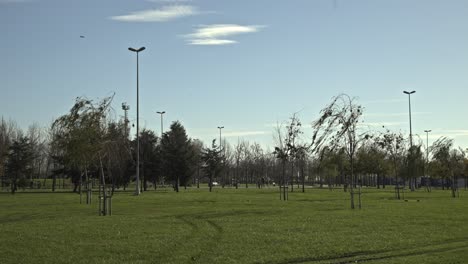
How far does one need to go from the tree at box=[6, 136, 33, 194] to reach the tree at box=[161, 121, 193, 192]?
18396 millimetres

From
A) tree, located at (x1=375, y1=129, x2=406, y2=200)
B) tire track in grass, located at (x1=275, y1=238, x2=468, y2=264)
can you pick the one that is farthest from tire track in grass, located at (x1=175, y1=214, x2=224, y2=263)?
tree, located at (x1=375, y1=129, x2=406, y2=200)

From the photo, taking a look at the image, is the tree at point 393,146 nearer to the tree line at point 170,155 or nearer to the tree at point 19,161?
the tree line at point 170,155

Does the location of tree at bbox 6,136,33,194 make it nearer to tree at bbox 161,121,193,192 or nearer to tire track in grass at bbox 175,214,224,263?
tree at bbox 161,121,193,192

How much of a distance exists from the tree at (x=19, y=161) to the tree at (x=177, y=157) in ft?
60.4

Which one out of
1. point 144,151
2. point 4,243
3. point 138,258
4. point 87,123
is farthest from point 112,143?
point 144,151

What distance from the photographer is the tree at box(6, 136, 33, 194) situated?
70.4 meters

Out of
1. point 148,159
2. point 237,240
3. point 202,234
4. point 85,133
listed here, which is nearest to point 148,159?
point 148,159

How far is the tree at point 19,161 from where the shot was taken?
70375mm

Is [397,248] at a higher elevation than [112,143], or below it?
below

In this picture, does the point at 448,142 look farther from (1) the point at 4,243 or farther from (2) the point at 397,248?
(1) the point at 4,243

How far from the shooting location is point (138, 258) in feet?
44.9

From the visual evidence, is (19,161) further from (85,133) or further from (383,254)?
(383,254)

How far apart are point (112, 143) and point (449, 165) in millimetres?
33000

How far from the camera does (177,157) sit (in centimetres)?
7581
